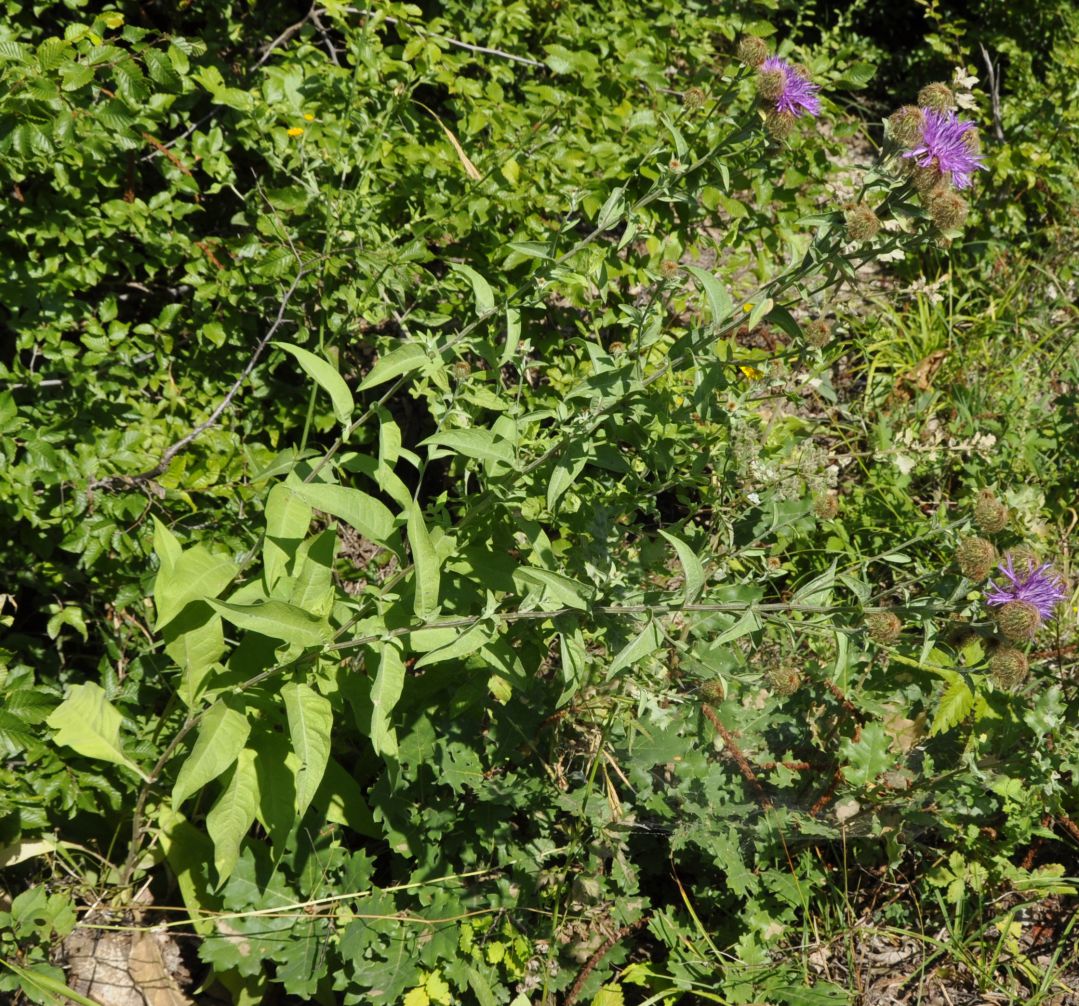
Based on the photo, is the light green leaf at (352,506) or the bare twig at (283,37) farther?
the bare twig at (283,37)

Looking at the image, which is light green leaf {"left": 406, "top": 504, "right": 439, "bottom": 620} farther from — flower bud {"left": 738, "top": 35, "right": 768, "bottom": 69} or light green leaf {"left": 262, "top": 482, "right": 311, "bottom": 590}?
flower bud {"left": 738, "top": 35, "right": 768, "bottom": 69}

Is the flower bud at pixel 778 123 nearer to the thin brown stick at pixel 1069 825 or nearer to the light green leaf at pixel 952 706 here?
the light green leaf at pixel 952 706

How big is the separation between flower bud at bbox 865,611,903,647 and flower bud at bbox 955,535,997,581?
6.6 inches

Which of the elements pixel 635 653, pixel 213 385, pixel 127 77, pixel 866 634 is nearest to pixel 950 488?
pixel 866 634

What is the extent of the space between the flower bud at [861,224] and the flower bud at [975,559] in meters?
0.63

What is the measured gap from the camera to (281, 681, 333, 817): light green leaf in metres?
2.16

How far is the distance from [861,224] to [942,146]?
10.9 inches

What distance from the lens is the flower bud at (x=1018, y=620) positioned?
2055 millimetres

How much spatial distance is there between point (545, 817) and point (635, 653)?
959 millimetres

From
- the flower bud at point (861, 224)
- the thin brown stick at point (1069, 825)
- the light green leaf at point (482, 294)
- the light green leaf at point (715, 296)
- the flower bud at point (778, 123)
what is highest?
the flower bud at point (778, 123)

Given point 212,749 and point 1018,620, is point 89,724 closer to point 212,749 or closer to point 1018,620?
point 212,749

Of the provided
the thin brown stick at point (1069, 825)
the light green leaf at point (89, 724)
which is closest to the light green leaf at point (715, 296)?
the light green leaf at point (89, 724)

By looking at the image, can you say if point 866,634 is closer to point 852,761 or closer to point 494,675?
point 852,761

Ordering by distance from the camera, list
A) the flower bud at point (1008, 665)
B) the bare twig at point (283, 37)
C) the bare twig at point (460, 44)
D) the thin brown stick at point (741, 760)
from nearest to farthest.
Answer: the flower bud at point (1008, 665) < the thin brown stick at point (741, 760) < the bare twig at point (460, 44) < the bare twig at point (283, 37)
